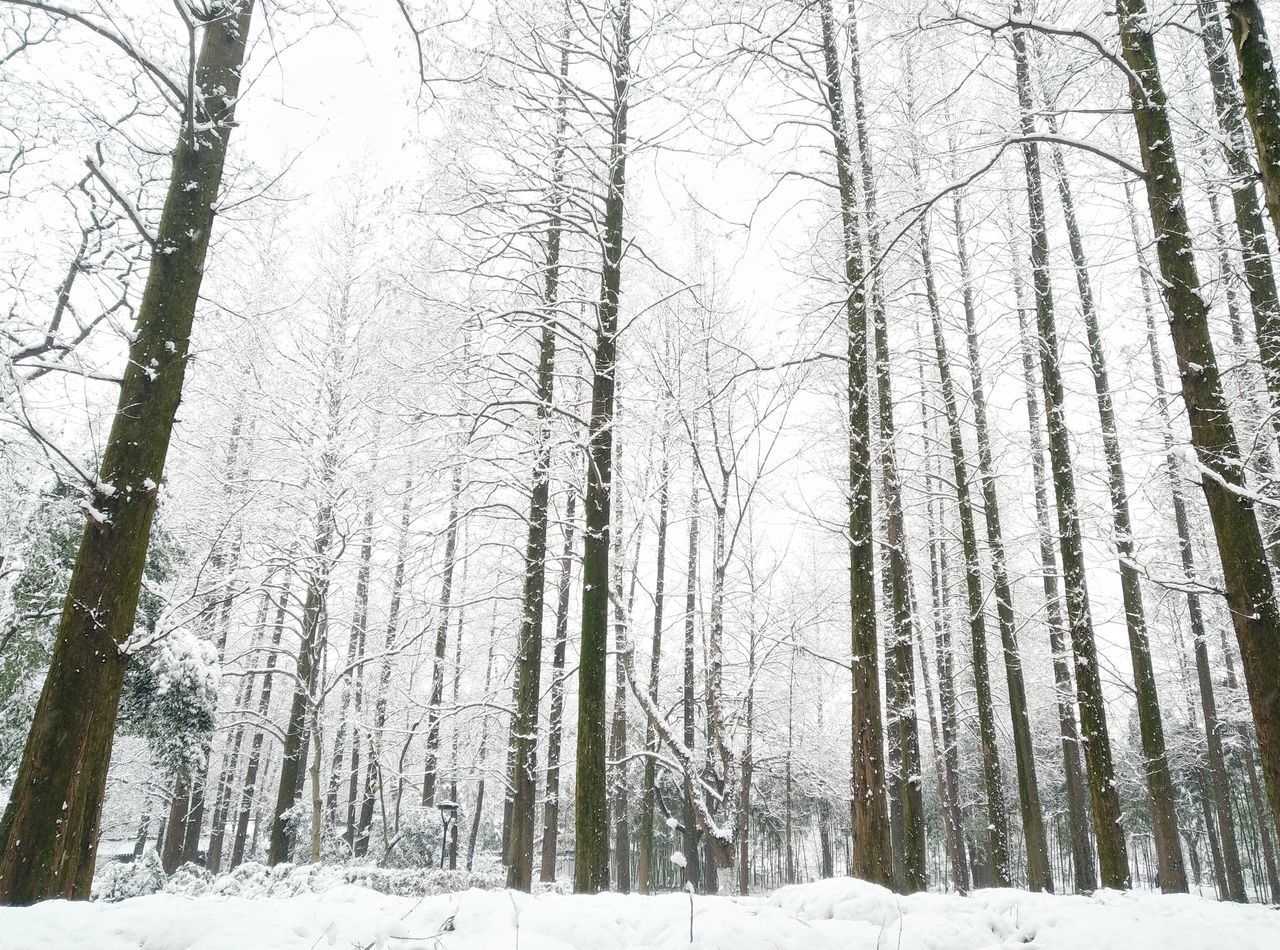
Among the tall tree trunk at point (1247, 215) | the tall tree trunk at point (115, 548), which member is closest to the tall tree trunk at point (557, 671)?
the tall tree trunk at point (115, 548)

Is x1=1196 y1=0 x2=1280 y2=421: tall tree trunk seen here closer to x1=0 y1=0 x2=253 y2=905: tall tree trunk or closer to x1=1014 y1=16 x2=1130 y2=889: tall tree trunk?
x1=1014 y1=16 x2=1130 y2=889: tall tree trunk

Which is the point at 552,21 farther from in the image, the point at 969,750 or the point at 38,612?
the point at 969,750

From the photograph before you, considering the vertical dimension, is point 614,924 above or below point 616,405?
below

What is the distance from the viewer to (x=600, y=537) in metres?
7.11

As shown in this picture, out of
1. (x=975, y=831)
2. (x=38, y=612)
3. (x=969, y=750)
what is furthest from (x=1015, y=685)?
(x=975, y=831)

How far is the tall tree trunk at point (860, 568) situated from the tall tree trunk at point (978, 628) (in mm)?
3108

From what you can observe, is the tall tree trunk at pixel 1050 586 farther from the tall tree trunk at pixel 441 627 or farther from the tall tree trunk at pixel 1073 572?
the tall tree trunk at pixel 441 627

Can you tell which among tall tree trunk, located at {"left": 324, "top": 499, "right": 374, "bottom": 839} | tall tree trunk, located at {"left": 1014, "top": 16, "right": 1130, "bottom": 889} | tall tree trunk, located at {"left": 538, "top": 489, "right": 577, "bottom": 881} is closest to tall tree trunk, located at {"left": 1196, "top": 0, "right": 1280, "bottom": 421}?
tall tree trunk, located at {"left": 1014, "top": 16, "right": 1130, "bottom": 889}

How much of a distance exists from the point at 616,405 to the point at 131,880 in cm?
892

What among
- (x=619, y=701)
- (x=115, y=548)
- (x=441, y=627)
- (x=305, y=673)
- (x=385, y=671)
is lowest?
(x=619, y=701)

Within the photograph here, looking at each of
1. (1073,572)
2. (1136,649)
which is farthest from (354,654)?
(1136,649)

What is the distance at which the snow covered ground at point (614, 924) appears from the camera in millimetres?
2631

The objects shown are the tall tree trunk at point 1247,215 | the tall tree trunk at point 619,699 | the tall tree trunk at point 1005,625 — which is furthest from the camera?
the tall tree trunk at point 1005,625

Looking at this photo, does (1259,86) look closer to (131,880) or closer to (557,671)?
(557,671)
